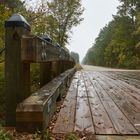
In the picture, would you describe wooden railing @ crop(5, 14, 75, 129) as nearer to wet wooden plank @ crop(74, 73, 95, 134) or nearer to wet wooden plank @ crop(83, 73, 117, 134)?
wet wooden plank @ crop(74, 73, 95, 134)

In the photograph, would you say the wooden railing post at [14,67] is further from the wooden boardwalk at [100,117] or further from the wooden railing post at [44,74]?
the wooden railing post at [44,74]

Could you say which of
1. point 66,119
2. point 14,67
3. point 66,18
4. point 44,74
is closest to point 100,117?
point 66,119

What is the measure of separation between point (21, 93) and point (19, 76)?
0.62 feet

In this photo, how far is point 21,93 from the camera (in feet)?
11.8

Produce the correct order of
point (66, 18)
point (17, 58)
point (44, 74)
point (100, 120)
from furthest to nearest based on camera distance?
point (66, 18) < point (44, 74) < point (100, 120) < point (17, 58)

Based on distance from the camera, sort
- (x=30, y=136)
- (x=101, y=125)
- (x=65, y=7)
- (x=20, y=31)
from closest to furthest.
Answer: (x=30, y=136)
(x=20, y=31)
(x=101, y=125)
(x=65, y=7)

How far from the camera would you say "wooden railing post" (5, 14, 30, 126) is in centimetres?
347

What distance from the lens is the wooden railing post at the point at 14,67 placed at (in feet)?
11.4

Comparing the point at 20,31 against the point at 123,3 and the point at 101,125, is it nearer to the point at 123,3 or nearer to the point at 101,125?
the point at 101,125

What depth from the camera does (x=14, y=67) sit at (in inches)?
137

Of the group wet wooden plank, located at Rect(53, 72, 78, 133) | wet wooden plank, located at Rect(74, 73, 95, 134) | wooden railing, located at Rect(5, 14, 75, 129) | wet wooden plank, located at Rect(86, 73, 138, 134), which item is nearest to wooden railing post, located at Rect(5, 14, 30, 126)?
wooden railing, located at Rect(5, 14, 75, 129)

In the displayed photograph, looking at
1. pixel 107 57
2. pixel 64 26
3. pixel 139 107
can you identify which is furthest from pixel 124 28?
pixel 139 107

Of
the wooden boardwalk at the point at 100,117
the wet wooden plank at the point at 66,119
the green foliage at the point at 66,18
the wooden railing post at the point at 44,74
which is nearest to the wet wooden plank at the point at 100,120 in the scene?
the wooden boardwalk at the point at 100,117

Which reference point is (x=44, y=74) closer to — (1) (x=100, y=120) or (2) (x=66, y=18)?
(1) (x=100, y=120)
